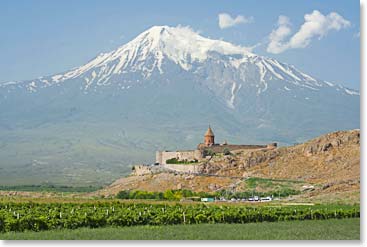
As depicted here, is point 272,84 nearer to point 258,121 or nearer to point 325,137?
point 258,121

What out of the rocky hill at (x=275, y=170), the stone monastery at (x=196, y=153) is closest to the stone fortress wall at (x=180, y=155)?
the stone monastery at (x=196, y=153)

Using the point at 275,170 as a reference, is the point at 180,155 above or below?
above

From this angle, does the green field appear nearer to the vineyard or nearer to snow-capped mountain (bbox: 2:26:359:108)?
the vineyard

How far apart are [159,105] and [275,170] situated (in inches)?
3243

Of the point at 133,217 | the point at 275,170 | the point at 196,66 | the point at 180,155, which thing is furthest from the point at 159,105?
the point at 133,217

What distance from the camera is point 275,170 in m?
36.6

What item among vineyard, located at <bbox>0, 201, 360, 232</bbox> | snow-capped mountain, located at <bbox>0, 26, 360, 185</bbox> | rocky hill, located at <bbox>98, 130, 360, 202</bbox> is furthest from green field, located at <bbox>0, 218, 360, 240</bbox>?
snow-capped mountain, located at <bbox>0, 26, 360, 185</bbox>

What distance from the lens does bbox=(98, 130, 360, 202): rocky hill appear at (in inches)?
1287

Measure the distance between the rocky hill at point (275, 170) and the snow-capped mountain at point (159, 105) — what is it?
35.2m

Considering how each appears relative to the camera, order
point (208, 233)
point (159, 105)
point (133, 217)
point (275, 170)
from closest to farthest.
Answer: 1. point (208, 233)
2. point (133, 217)
3. point (275, 170)
4. point (159, 105)

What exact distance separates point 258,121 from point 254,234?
11076 cm

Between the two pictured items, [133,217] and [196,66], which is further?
[196,66]

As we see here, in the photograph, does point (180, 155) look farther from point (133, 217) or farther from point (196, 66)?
point (196, 66)

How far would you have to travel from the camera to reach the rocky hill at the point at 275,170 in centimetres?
3269
